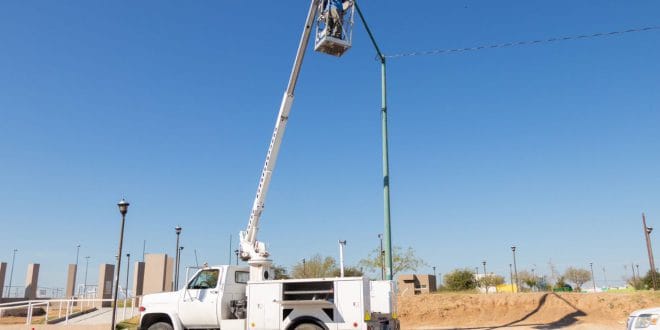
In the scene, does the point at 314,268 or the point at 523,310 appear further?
the point at 314,268

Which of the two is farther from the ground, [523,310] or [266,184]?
[266,184]

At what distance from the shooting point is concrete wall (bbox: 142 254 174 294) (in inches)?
1572

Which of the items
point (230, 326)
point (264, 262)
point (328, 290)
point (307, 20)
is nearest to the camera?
point (328, 290)

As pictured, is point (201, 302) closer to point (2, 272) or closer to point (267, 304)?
point (267, 304)

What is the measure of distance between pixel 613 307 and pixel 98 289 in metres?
42.2

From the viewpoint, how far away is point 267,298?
13875mm

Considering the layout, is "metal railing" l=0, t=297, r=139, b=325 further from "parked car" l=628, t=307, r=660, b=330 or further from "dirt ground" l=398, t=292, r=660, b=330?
"parked car" l=628, t=307, r=660, b=330

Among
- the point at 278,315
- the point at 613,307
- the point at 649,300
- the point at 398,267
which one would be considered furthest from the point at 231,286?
the point at 398,267

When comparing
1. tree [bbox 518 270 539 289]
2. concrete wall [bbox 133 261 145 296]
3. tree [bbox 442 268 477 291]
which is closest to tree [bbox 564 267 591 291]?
tree [bbox 518 270 539 289]

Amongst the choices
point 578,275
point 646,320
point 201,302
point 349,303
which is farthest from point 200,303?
point 578,275

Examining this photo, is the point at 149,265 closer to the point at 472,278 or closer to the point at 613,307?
the point at 472,278

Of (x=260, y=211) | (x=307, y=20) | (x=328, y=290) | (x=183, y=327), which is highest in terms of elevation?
(x=307, y=20)

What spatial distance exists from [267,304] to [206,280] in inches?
96.7

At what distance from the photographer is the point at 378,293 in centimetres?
1448
